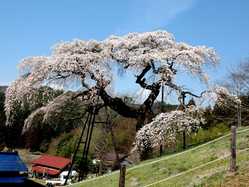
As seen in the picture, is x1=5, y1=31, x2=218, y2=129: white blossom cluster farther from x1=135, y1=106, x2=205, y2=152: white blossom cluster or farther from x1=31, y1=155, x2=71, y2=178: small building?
x1=31, y1=155, x2=71, y2=178: small building

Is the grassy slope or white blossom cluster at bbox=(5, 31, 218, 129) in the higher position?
white blossom cluster at bbox=(5, 31, 218, 129)

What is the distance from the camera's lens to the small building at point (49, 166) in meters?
52.2

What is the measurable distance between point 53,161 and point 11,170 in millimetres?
43929

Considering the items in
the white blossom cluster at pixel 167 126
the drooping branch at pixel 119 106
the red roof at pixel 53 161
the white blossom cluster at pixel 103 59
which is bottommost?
the red roof at pixel 53 161

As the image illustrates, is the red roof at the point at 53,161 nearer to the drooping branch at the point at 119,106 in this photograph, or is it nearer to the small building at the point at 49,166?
the small building at the point at 49,166

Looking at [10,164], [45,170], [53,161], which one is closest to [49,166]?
[45,170]

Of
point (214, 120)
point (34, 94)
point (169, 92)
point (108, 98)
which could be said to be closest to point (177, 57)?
point (169, 92)

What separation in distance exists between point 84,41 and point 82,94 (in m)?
2.91

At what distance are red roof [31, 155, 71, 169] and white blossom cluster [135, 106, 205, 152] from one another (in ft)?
113

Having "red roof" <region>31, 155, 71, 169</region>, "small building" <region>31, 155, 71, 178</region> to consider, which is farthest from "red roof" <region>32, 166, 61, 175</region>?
"red roof" <region>31, 155, 71, 169</region>

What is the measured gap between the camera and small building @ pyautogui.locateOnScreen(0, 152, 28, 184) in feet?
31.8

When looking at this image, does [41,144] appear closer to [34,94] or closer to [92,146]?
[92,146]

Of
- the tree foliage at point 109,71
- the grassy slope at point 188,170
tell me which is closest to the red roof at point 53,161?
the tree foliage at point 109,71

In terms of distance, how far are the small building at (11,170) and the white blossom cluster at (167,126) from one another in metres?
9.20
